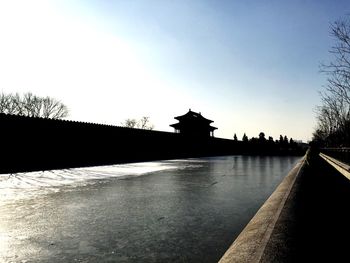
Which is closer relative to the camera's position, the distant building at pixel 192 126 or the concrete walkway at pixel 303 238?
the concrete walkway at pixel 303 238

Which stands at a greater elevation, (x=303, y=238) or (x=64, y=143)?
(x=64, y=143)

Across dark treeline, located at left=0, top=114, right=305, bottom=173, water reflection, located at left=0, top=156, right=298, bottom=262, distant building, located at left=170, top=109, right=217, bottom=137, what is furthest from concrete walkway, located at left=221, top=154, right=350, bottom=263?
distant building, located at left=170, top=109, right=217, bottom=137

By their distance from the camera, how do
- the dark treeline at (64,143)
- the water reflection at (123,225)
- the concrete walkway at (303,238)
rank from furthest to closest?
the dark treeline at (64,143) < the water reflection at (123,225) < the concrete walkway at (303,238)

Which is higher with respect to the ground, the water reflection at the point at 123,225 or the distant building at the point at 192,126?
the distant building at the point at 192,126

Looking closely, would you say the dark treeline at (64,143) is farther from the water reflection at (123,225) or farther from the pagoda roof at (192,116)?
the pagoda roof at (192,116)

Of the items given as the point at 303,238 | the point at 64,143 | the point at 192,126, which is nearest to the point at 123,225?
the point at 303,238

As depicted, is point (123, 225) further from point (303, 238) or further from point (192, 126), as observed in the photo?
point (192, 126)

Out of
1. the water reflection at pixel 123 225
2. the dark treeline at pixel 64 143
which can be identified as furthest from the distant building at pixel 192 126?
the water reflection at pixel 123 225

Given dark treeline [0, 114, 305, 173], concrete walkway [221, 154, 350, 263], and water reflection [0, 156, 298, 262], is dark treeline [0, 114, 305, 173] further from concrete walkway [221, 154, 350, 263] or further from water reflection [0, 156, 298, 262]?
concrete walkway [221, 154, 350, 263]

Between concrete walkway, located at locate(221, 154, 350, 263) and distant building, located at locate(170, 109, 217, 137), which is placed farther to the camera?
distant building, located at locate(170, 109, 217, 137)

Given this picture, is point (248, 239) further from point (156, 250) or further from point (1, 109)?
point (1, 109)

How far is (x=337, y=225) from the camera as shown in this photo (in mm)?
3100

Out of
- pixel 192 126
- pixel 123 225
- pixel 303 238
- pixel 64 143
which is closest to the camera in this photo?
pixel 303 238

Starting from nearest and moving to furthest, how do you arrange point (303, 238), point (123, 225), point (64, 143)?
1. point (303, 238)
2. point (123, 225)
3. point (64, 143)
